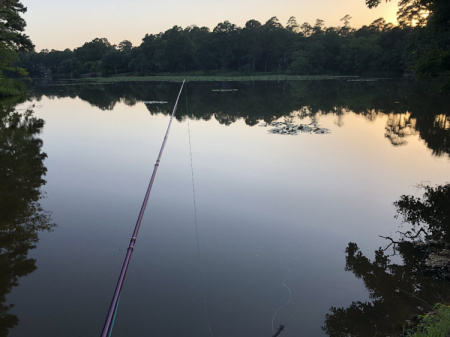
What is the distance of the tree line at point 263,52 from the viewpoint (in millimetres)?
78312

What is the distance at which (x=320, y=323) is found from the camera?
14.4ft

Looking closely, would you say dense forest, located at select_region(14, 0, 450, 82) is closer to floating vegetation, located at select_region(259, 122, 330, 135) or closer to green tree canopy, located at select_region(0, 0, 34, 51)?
floating vegetation, located at select_region(259, 122, 330, 135)

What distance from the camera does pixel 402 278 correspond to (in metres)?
5.24

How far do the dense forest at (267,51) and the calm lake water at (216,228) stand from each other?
154 ft

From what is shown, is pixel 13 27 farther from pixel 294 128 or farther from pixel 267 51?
→ pixel 267 51

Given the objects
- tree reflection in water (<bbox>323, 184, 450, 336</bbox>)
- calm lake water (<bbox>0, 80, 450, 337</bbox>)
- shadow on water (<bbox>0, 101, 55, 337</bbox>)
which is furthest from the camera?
shadow on water (<bbox>0, 101, 55, 337</bbox>)

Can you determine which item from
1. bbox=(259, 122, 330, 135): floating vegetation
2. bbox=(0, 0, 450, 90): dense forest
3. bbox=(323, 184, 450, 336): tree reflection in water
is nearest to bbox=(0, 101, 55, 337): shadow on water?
bbox=(323, 184, 450, 336): tree reflection in water

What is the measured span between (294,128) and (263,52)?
92.4 meters

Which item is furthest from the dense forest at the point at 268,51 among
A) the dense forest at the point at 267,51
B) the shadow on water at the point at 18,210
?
the shadow on water at the point at 18,210

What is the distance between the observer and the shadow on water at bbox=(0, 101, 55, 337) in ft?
17.6

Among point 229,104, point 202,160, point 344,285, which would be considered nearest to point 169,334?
point 344,285

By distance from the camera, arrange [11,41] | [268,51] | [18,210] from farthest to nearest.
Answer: [268,51]
[11,41]
[18,210]

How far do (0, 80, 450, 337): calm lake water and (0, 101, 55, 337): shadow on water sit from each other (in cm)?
9

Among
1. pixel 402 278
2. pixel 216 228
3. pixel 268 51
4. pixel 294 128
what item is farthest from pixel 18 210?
pixel 268 51
